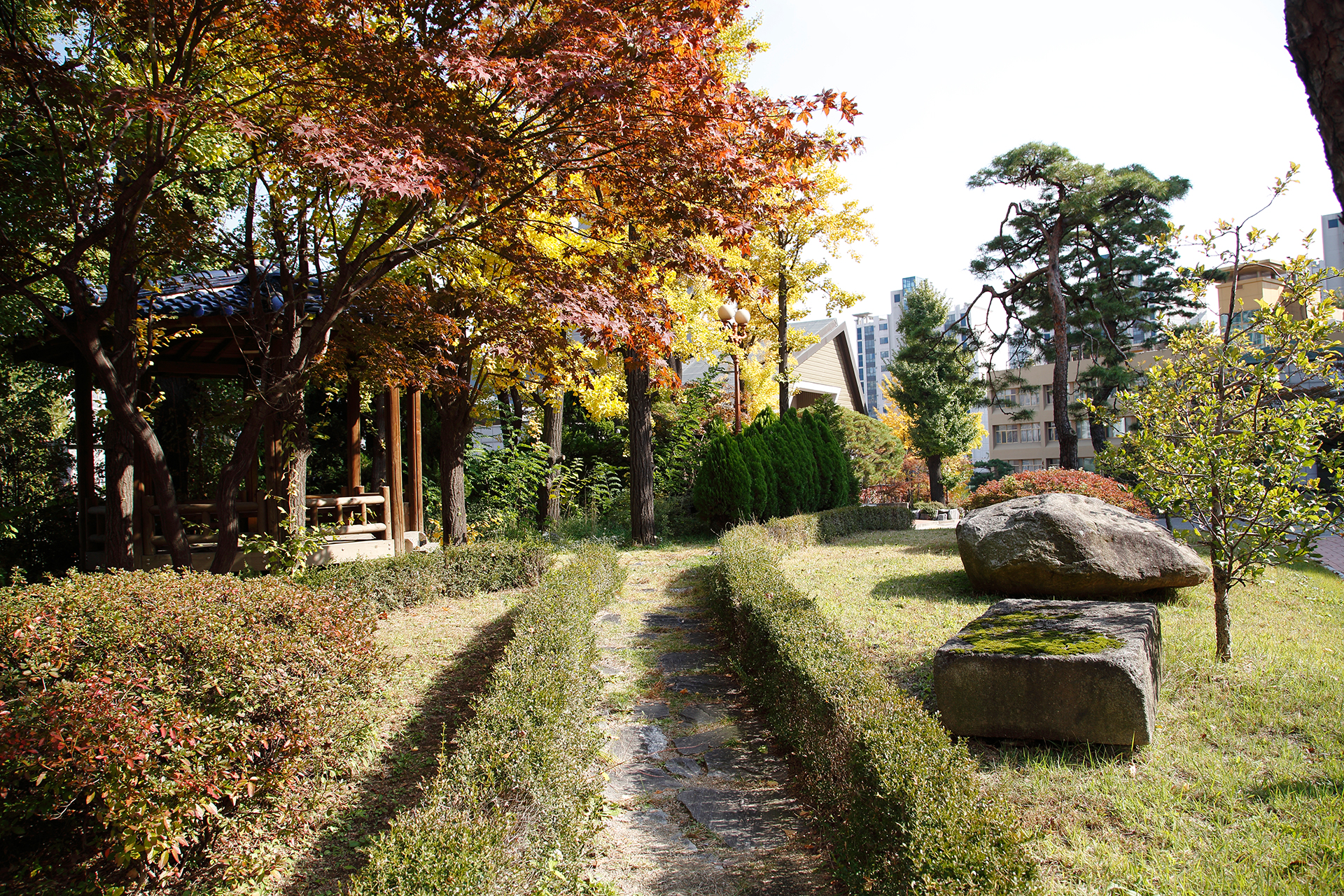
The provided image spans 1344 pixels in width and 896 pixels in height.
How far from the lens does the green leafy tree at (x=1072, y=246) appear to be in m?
19.7

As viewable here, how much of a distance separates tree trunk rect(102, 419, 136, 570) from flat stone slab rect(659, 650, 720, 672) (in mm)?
5125

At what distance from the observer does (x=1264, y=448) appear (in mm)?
6047

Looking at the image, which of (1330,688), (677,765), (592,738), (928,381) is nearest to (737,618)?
(677,765)

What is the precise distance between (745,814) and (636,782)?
2.33 ft

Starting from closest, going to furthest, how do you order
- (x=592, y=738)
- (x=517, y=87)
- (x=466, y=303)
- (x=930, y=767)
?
1. (x=930, y=767)
2. (x=592, y=738)
3. (x=517, y=87)
4. (x=466, y=303)

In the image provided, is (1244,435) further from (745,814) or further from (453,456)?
(453,456)

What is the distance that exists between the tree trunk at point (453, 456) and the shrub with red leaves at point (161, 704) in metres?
7.32

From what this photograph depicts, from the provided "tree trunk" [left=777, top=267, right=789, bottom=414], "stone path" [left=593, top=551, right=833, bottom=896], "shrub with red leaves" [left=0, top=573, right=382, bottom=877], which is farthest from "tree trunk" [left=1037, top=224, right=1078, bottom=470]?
"shrub with red leaves" [left=0, top=573, right=382, bottom=877]

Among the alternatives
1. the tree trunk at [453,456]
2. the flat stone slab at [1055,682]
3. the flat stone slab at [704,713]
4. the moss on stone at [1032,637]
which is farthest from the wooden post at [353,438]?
the flat stone slab at [1055,682]

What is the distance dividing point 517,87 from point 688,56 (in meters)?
1.41

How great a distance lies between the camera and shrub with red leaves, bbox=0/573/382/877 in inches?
116

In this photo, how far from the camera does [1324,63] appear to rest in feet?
7.34

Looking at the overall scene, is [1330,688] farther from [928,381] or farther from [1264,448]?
[928,381]

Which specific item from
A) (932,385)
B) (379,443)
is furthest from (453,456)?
(932,385)
